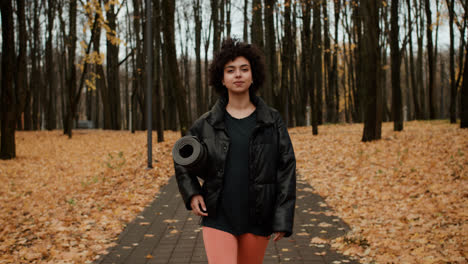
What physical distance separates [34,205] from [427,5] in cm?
2358

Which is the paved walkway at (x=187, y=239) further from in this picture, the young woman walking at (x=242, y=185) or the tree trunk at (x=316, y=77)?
the tree trunk at (x=316, y=77)

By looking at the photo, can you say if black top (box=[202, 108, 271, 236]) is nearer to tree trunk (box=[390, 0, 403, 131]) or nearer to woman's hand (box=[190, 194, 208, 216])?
woman's hand (box=[190, 194, 208, 216])

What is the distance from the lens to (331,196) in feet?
29.6

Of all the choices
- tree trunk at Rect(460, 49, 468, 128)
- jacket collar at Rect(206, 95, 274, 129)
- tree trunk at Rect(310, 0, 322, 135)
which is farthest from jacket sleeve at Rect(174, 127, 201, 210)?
tree trunk at Rect(310, 0, 322, 135)

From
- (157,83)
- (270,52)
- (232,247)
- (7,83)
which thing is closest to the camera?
(232,247)

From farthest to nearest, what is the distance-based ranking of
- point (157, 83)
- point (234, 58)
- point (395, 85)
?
point (157, 83)
point (395, 85)
point (234, 58)

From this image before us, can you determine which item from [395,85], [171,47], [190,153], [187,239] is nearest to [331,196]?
[187,239]

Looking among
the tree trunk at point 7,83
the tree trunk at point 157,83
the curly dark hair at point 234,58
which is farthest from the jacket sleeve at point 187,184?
the tree trunk at point 157,83

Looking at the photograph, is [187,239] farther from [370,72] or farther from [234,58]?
[370,72]

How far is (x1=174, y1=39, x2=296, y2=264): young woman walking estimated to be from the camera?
2523 mm

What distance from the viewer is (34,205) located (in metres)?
9.37

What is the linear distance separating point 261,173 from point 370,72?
13.0 metres

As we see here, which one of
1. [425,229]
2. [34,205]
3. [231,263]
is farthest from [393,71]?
[231,263]

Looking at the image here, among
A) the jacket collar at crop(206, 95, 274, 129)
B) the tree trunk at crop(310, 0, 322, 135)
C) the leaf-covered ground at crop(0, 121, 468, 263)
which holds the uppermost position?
the tree trunk at crop(310, 0, 322, 135)
